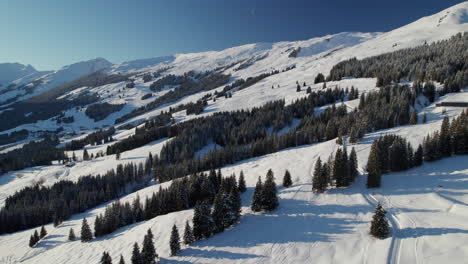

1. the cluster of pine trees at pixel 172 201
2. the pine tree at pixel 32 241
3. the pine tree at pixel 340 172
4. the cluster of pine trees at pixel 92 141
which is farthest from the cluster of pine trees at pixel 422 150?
the cluster of pine trees at pixel 92 141

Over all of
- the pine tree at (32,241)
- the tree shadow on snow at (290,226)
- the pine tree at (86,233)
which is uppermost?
the tree shadow on snow at (290,226)

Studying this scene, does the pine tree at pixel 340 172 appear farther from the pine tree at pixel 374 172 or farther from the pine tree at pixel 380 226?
the pine tree at pixel 380 226

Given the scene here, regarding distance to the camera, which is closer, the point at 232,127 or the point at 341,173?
the point at 341,173

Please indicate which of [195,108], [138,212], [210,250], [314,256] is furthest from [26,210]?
[195,108]

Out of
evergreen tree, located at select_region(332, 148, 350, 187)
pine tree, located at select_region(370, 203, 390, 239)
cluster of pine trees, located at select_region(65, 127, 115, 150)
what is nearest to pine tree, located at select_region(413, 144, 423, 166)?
evergreen tree, located at select_region(332, 148, 350, 187)

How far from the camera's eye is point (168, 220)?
149 ft

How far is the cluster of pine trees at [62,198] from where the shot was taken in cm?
7781

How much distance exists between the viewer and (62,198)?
84062 millimetres

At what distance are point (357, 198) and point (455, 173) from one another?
69.8 feet

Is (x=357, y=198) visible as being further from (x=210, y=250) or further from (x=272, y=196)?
(x=210, y=250)

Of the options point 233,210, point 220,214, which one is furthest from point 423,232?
point 220,214

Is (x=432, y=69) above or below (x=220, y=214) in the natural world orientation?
above

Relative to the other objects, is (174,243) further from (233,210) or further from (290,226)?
(290,226)

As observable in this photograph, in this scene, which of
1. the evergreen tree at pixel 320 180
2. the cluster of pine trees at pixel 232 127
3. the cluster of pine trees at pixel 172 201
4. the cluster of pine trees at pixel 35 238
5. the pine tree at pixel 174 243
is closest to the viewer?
the pine tree at pixel 174 243
